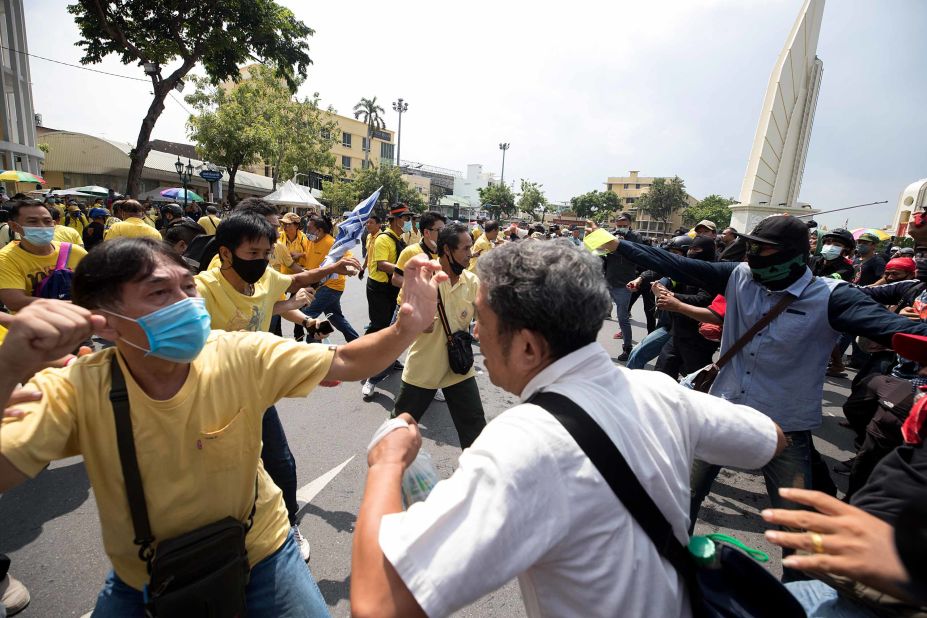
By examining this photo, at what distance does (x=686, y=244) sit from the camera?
726 centimetres

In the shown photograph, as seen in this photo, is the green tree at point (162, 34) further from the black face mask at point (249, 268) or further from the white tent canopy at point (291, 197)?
the black face mask at point (249, 268)

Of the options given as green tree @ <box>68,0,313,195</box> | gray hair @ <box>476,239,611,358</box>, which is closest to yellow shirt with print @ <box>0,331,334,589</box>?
gray hair @ <box>476,239,611,358</box>

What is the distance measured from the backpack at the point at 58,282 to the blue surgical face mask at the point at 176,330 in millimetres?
3113

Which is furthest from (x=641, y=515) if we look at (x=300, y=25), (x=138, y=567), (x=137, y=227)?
(x=300, y=25)

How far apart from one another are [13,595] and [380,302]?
4068mm

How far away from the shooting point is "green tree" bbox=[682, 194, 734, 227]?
69.5m

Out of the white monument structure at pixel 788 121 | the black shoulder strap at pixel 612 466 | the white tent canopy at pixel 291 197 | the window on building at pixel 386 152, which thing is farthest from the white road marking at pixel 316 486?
the window on building at pixel 386 152

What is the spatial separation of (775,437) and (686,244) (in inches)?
260

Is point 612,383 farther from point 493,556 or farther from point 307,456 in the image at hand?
point 307,456

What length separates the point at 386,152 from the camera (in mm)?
69250

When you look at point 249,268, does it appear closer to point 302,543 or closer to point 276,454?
point 276,454

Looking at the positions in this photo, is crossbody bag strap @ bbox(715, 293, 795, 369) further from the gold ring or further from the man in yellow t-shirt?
the man in yellow t-shirt

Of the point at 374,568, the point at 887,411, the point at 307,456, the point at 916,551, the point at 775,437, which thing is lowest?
the point at 307,456

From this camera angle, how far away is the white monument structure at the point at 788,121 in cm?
2217
